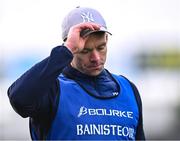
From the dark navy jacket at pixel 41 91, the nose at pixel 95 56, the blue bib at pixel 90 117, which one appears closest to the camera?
the dark navy jacket at pixel 41 91

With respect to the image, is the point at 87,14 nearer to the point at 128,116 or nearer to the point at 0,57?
the point at 128,116

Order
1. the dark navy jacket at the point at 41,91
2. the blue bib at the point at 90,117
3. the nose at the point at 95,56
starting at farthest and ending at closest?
1. the nose at the point at 95,56
2. the blue bib at the point at 90,117
3. the dark navy jacket at the point at 41,91

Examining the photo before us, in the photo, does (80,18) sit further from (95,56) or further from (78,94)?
(78,94)

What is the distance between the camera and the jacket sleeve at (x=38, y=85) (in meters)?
4.63

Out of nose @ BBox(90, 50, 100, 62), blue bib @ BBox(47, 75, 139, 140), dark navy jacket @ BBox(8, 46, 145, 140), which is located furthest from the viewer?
nose @ BBox(90, 50, 100, 62)

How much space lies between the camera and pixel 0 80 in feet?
52.9

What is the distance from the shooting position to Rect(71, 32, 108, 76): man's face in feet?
16.0

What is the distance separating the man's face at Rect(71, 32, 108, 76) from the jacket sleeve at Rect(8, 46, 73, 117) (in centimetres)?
16

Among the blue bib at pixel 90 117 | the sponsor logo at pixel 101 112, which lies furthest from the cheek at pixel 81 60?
the sponsor logo at pixel 101 112

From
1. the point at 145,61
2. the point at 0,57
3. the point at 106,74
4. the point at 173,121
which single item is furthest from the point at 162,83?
the point at 106,74

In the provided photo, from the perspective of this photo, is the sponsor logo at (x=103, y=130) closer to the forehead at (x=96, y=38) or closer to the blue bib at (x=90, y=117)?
the blue bib at (x=90, y=117)

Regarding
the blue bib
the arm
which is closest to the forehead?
the arm

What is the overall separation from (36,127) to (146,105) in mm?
11201

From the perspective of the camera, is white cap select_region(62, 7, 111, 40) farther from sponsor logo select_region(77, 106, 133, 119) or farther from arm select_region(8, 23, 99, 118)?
sponsor logo select_region(77, 106, 133, 119)
